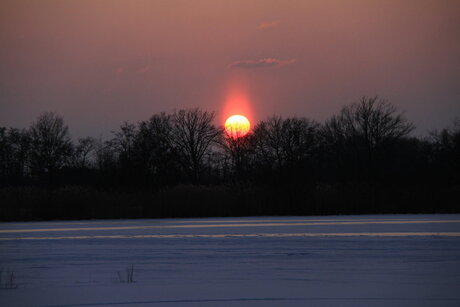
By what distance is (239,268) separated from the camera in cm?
1053

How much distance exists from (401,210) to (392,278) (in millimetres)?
20466

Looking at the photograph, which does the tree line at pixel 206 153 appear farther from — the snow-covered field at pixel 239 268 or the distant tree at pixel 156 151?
the snow-covered field at pixel 239 268

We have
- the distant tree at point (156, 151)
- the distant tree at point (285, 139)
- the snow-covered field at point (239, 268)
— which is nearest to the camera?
the snow-covered field at point (239, 268)

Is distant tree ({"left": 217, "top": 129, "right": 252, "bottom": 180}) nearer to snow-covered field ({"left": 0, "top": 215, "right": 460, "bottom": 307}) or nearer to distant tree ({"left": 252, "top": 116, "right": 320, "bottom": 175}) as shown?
distant tree ({"left": 252, "top": 116, "right": 320, "bottom": 175})

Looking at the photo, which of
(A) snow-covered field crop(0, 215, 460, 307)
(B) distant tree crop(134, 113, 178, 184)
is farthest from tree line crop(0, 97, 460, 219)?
(A) snow-covered field crop(0, 215, 460, 307)

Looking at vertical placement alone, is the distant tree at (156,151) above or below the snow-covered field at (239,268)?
above

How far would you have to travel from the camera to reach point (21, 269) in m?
10.9

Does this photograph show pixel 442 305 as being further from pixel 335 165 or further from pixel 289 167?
pixel 335 165

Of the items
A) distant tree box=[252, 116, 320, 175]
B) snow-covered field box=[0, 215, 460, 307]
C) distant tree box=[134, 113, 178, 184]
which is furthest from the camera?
distant tree box=[252, 116, 320, 175]

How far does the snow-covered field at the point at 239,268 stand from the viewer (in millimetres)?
7719

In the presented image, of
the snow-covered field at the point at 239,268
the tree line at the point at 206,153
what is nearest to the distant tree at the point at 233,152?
the tree line at the point at 206,153

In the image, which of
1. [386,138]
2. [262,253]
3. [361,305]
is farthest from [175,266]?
[386,138]

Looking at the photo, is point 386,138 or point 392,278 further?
point 386,138

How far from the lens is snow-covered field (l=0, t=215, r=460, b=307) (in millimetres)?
7719
